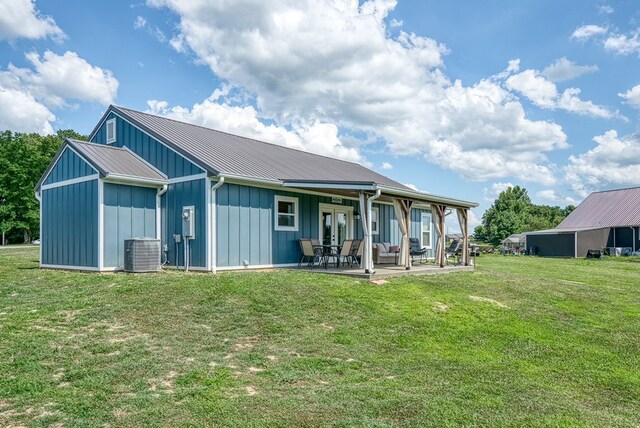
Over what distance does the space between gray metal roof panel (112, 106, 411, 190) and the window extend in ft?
11.6

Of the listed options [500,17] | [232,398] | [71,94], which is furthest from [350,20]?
[71,94]

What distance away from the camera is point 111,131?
14.5 m

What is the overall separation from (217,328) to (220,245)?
17.1ft

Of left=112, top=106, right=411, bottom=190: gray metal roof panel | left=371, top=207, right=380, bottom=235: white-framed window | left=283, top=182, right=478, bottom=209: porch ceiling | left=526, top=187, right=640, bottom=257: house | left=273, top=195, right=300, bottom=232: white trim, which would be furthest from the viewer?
left=526, top=187, right=640, bottom=257: house

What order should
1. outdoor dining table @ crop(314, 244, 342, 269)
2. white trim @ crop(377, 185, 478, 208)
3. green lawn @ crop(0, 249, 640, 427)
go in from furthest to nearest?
outdoor dining table @ crop(314, 244, 342, 269) < white trim @ crop(377, 185, 478, 208) < green lawn @ crop(0, 249, 640, 427)

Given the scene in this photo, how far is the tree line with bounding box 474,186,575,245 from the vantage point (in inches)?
2287

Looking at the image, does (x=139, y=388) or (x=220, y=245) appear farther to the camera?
(x=220, y=245)

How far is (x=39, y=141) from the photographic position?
43.7 metres

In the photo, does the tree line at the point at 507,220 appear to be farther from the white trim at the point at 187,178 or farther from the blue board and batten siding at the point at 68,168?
the blue board and batten siding at the point at 68,168

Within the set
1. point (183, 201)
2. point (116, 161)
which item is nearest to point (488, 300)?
point (183, 201)

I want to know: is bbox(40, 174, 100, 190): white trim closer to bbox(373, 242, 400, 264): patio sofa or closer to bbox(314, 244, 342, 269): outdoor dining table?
bbox(314, 244, 342, 269): outdoor dining table

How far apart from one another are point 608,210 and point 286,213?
3083cm

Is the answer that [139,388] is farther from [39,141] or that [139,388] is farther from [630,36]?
[39,141]

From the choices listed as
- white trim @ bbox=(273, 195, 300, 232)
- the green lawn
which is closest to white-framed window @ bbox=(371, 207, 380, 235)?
white trim @ bbox=(273, 195, 300, 232)
